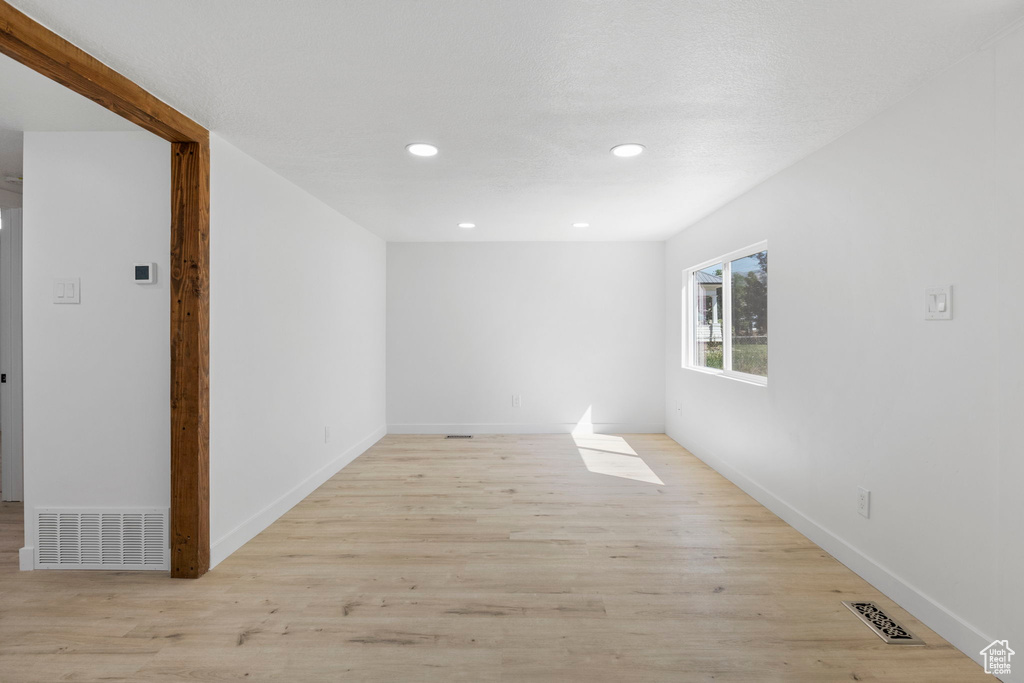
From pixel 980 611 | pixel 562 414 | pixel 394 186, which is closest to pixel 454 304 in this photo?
pixel 562 414

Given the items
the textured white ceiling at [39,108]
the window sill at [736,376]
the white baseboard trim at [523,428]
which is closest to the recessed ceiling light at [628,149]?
the window sill at [736,376]

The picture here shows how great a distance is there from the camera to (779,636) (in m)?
2.08

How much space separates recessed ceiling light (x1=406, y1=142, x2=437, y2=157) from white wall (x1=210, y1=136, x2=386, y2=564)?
1022mm

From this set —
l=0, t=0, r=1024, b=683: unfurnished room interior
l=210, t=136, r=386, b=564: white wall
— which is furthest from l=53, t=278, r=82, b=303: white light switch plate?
l=210, t=136, r=386, b=564: white wall

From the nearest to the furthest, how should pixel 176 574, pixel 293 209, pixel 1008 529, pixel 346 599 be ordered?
1. pixel 1008 529
2. pixel 346 599
3. pixel 176 574
4. pixel 293 209

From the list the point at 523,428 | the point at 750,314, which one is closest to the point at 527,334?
the point at 523,428

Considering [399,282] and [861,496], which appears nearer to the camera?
[861,496]

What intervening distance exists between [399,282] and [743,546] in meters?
4.64

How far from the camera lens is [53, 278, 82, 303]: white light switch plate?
2629 mm

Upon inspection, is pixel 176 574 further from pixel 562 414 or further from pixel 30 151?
pixel 562 414

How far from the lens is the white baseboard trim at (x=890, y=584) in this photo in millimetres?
1966

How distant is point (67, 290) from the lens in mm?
2631

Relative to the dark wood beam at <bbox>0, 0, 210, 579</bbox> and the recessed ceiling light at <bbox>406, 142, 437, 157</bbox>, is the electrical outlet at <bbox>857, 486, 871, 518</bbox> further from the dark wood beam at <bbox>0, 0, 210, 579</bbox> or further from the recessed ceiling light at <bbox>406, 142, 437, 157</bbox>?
the dark wood beam at <bbox>0, 0, 210, 579</bbox>

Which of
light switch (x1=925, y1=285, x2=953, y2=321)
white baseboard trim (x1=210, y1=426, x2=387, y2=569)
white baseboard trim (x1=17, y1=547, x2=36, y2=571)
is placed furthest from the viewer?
white baseboard trim (x1=210, y1=426, x2=387, y2=569)
